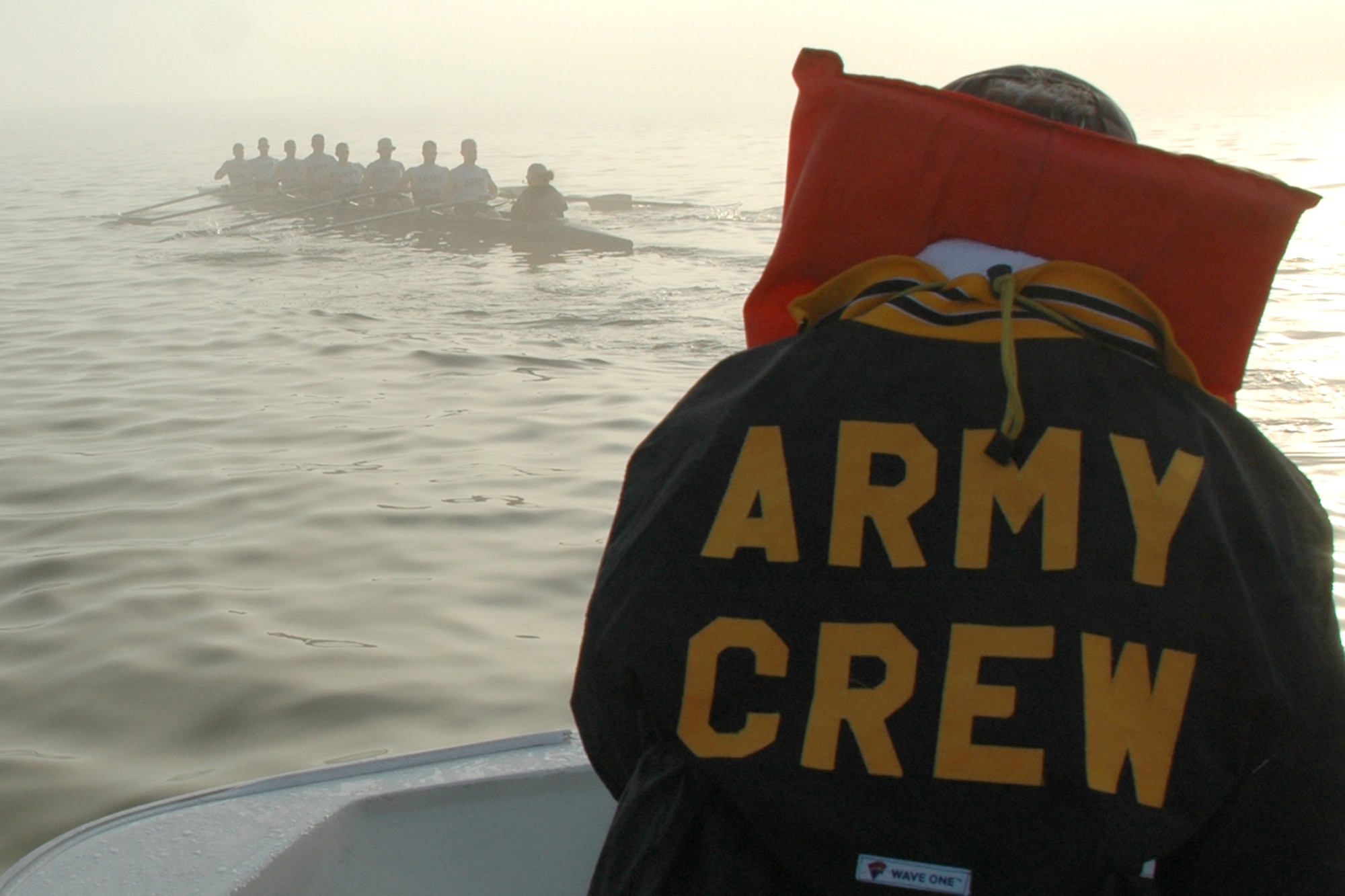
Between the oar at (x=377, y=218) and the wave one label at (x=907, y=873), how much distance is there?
14.7 m

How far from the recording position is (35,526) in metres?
4.91

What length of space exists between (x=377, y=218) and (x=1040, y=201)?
14784mm

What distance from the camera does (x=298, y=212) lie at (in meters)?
16.2

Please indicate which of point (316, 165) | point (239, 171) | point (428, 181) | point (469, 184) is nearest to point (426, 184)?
point (428, 181)

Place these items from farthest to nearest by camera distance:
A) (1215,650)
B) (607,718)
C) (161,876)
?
(161,876) → (607,718) → (1215,650)

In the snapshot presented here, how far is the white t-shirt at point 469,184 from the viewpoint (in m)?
15.5

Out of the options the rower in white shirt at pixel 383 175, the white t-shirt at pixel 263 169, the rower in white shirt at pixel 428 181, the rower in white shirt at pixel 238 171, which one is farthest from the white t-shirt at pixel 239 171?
the rower in white shirt at pixel 428 181

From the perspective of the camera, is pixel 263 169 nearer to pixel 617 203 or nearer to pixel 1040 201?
pixel 617 203

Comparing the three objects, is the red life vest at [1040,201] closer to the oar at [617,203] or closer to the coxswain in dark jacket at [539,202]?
the coxswain in dark jacket at [539,202]

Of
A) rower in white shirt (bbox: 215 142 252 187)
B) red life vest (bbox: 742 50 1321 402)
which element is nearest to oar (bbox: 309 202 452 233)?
rower in white shirt (bbox: 215 142 252 187)

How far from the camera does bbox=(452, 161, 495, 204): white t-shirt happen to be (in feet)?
50.9

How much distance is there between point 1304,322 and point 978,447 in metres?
9.51

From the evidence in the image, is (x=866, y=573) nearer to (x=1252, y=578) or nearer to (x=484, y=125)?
(x=1252, y=578)

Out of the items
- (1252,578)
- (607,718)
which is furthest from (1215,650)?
(607,718)
